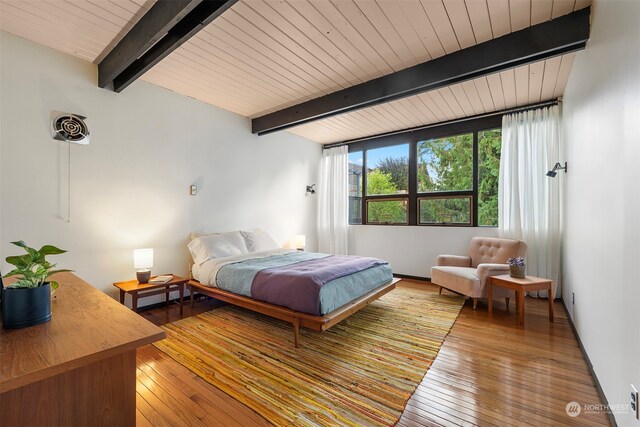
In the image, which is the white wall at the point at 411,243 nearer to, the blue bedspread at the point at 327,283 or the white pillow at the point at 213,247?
the blue bedspread at the point at 327,283

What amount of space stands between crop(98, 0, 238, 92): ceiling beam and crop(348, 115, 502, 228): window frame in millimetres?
3898

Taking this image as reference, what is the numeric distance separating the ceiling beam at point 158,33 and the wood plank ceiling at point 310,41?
8 cm

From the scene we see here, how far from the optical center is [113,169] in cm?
308

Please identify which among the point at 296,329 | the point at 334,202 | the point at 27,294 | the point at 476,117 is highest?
the point at 476,117

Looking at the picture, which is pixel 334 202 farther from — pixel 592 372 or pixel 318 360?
pixel 592 372

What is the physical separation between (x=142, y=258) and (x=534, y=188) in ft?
16.8

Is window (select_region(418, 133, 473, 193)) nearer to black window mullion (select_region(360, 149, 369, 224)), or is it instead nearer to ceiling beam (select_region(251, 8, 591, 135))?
black window mullion (select_region(360, 149, 369, 224))

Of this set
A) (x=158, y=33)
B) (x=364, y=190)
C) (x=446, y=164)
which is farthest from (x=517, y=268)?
(x=158, y=33)

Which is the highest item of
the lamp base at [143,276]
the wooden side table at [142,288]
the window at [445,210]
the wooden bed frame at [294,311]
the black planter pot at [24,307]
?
the window at [445,210]

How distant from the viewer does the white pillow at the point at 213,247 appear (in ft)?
11.6

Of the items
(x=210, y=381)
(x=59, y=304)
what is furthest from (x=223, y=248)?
(x=59, y=304)

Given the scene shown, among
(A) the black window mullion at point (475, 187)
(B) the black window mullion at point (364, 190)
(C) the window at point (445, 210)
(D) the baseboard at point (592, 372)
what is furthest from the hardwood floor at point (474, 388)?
(B) the black window mullion at point (364, 190)

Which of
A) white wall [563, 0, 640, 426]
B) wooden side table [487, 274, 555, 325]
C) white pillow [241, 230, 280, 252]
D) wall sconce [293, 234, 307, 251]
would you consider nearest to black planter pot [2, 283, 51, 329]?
white wall [563, 0, 640, 426]

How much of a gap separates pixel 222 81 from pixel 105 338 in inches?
122
